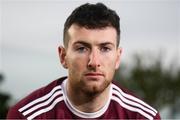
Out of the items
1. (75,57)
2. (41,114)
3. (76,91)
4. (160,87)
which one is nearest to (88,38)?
(75,57)

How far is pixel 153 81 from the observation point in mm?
37688

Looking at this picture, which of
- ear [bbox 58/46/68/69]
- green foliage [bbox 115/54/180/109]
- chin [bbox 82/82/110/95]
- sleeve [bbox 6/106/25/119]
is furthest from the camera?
green foliage [bbox 115/54/180/109]

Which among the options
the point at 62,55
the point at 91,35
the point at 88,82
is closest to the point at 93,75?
the point at 88,82

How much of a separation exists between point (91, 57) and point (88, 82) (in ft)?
0.96

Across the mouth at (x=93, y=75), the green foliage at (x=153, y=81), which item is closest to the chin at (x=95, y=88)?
the mouth at (x=93, y=75)

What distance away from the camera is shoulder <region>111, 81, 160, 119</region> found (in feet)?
17.3

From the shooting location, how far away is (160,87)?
122 feet

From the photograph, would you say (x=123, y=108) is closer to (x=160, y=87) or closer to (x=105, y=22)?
(x=105, y=22)

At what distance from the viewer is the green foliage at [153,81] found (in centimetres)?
3634

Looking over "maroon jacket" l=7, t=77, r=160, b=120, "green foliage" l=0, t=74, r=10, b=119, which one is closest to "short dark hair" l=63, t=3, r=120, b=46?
"maroon jacket" l=7, t=77, r=160, b=120

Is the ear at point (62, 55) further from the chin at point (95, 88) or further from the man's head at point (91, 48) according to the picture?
the chin at point (95, 88)

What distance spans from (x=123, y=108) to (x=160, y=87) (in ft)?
106

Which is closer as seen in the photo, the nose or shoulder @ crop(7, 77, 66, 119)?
the nose

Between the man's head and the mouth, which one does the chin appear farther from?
the mouth
